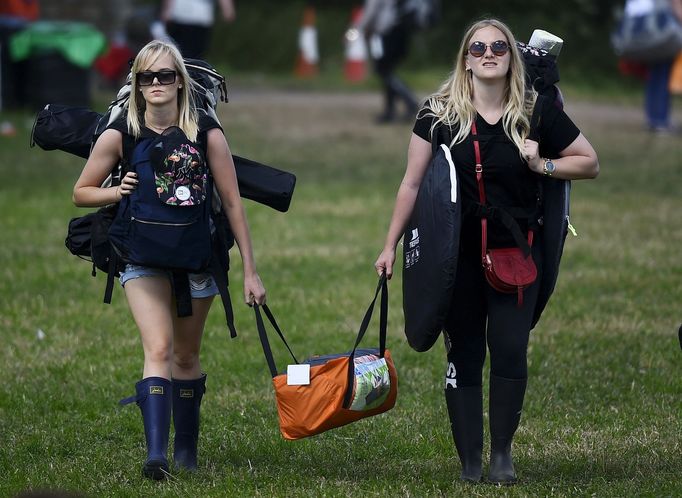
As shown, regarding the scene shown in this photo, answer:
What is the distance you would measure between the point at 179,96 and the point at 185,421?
1304 mm

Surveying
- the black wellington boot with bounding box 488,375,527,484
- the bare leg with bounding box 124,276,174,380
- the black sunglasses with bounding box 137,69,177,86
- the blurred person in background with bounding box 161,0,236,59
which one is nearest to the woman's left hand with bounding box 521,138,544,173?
the black wellington boot with bounding box 488,375,527,484

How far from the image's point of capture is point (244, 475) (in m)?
5.13

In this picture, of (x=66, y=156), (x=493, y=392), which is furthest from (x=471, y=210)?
(x=66, y=156)

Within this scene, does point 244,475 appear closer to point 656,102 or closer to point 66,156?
point 66,156

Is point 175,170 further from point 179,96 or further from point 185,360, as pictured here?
point 185,360

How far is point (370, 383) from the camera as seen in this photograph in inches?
194

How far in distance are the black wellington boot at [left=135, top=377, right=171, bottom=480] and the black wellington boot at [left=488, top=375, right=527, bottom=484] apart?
1236 mm

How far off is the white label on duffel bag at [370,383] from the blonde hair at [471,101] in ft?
2.90

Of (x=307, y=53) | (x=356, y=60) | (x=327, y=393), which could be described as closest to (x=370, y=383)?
(x=327, y=393)

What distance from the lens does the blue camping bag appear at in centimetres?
482

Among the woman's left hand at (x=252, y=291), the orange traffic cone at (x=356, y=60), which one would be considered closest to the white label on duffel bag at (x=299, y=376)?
the woman's left hand at (x=252, y=291)

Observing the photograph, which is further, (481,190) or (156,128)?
(156,128)

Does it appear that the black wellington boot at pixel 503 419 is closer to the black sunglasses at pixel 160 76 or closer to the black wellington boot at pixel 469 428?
the black wellington boot at pixel 469 428

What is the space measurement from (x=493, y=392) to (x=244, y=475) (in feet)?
3.35
